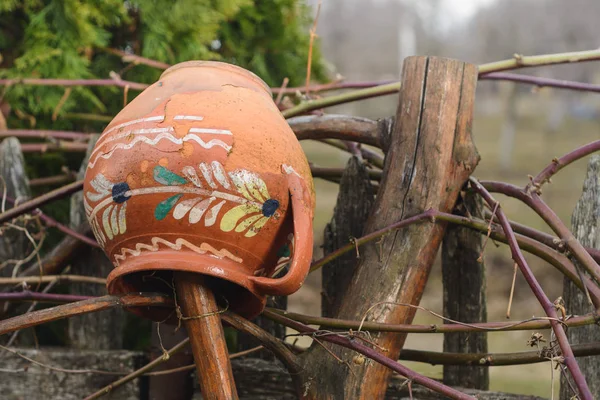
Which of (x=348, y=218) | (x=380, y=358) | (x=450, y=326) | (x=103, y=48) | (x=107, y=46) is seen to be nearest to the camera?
(x=380, y=358)

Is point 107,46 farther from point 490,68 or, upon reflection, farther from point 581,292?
point 581,292

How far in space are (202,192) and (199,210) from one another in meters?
0.04

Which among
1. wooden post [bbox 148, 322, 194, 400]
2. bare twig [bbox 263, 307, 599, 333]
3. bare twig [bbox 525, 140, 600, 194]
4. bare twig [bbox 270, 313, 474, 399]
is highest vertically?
bare twig [bbox 525, 140, 600, 194]

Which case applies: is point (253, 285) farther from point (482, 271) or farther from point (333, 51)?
point (333, 51)

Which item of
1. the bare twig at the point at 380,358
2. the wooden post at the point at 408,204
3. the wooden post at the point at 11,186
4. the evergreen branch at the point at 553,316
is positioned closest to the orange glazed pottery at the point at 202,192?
the bare twig at the point at 380,358

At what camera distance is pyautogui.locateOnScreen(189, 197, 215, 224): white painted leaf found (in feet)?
4.41

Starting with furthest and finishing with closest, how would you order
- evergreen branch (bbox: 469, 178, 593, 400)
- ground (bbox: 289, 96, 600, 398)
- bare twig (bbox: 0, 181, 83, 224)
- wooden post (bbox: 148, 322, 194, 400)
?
1. ground (bbox: 289, 96, 600, 398)
2. wooden post (bbox: 148, 322, 194, 400)
3. bare twig (bbox: 0, 181, 83, 224)
4. evergreen branch (bbox: 469, 178, 593, 400)

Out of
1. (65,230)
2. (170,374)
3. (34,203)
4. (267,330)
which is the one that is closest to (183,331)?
(170,374)

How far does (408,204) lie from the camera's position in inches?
69.1

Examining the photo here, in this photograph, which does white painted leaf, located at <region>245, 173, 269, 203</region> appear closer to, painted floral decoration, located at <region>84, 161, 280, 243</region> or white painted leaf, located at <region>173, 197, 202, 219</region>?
painted floral decoration, located at <region>84, 161, 280, 243</region>

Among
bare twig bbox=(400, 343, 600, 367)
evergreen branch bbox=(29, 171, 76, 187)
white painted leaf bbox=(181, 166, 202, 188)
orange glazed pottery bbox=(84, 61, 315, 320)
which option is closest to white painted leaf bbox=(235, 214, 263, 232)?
orange glazed pottery bbox=(84, 61, 315, 320)

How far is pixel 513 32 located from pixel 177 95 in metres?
22.9

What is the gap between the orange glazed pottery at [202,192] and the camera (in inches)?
53.0

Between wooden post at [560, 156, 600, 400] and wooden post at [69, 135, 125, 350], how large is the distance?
4.45 ft
